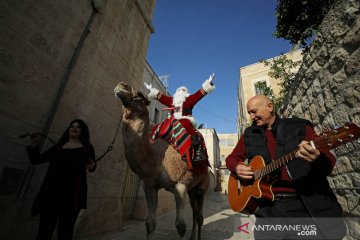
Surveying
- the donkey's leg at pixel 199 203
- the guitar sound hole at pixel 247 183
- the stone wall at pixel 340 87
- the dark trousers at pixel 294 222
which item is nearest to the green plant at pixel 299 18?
the stone wall at pixel 340 87

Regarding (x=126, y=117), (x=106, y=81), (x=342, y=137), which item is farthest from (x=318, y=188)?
(x=106, y=81)

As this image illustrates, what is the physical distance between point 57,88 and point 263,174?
11.6 ft

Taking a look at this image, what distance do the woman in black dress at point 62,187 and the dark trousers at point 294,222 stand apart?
210cm

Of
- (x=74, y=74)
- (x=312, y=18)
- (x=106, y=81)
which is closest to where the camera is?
(x=74, y=74)

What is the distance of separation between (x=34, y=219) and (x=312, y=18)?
7950 millimetres

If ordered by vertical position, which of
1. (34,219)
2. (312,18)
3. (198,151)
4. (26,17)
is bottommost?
(34,219)

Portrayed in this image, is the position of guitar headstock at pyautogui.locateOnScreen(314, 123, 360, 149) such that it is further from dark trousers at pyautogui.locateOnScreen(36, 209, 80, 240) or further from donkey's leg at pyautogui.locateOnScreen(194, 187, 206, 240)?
donkey's leg at pyautogui.locateOnScreen(194, 187, 206, 240)

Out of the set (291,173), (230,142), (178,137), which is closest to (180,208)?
(178,137)

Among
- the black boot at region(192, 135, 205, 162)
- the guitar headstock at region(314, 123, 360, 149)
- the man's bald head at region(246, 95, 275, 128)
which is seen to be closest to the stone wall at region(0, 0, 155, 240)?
the black boot at region(192, 135, 205, 162)

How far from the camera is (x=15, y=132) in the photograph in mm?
2744

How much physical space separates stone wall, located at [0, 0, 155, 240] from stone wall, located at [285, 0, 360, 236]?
428 centimetres

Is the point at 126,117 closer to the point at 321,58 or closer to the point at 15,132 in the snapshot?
the point at 15,132

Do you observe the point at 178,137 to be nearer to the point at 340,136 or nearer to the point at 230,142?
the point at 340,136

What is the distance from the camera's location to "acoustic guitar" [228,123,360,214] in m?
1.34
